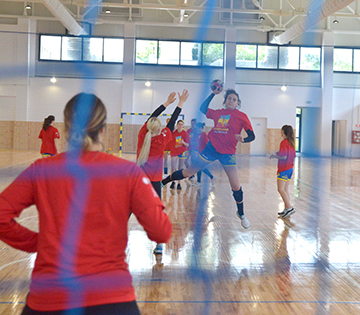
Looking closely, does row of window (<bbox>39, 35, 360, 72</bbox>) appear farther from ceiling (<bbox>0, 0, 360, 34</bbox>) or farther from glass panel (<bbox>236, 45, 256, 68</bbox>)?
ceiling (<bbox>0, 0, 360, 34</bbox>)

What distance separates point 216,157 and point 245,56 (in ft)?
51.2

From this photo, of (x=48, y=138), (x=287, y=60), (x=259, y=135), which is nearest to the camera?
(x=48, y=138)

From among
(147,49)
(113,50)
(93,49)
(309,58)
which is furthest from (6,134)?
(309,58)

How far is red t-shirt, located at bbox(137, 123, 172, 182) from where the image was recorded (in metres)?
3.96

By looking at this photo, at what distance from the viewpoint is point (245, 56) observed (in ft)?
63.9

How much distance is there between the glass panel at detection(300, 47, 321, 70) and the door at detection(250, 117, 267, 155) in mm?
3066

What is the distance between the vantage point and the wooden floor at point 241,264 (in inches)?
112

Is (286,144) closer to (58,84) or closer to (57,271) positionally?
(57,271)

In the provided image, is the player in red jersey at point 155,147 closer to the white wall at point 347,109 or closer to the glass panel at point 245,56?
the glass panel at point 245,56

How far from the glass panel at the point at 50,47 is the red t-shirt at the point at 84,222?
61.1 feet

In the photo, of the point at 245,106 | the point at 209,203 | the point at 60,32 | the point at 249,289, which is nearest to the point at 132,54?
the point at 60,32

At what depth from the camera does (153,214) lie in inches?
51.1

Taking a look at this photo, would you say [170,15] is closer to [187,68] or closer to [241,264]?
[187,68]

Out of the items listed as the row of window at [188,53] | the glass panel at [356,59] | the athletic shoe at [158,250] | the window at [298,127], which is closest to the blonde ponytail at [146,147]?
the athletic shoe at [158,250]
